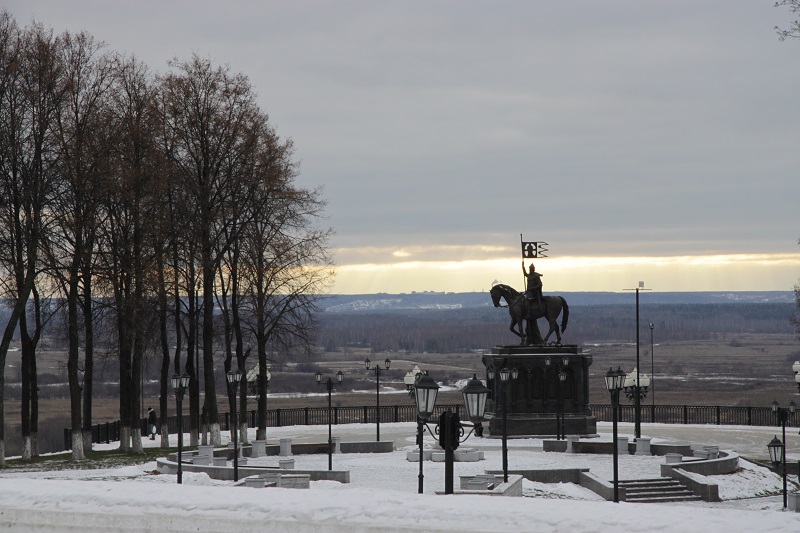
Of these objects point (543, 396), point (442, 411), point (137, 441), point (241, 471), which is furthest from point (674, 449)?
point (137, 441)

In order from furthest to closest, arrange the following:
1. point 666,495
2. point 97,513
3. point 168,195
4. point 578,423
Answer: point 578,423 → point 168,195 → point 666,495 → point 97,513

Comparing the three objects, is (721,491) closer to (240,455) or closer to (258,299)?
(240,455)

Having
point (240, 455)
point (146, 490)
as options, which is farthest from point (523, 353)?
point (146, 490)

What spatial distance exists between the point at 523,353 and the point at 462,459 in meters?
9.85

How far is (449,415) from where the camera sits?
1834 cm

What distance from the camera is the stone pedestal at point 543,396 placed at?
43781 mm

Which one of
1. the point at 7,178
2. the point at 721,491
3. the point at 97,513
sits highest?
the point at 7,178

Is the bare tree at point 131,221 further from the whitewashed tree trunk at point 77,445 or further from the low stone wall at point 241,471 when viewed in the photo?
the low stone wall at point 241,471

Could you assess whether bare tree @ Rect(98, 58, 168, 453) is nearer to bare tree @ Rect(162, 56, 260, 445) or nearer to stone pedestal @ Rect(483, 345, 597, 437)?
bare tree @ Rect(162, 56, 260, 445)

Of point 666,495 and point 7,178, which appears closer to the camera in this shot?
point 666,495

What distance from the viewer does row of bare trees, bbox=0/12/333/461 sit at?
35.6 meters

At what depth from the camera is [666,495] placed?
1201 inches

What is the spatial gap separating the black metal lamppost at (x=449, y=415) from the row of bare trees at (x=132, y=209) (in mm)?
18240

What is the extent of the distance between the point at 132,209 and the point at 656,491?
2028 centimetres
